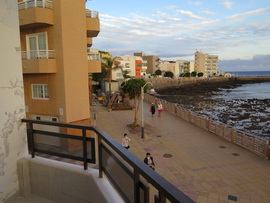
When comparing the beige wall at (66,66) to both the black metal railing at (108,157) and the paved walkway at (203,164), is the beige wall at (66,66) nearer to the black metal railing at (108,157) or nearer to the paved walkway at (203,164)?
the paved walkway at (203,164)

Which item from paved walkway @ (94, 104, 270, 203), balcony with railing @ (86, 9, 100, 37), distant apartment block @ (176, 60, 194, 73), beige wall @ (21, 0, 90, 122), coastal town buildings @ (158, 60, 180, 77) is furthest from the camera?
distant apartment block @ (176, 60, 194, 73)

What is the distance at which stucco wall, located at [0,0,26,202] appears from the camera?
517 cm

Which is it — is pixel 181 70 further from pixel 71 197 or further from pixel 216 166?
pixel 71 197

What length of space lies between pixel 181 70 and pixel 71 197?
16132cm

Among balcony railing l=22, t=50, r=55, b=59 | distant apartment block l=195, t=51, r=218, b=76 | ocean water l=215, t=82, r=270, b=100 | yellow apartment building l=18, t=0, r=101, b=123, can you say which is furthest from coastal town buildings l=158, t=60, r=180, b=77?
balcony railing l=22, t=50, r=55, b=59

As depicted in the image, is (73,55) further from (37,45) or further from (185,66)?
(185,66)

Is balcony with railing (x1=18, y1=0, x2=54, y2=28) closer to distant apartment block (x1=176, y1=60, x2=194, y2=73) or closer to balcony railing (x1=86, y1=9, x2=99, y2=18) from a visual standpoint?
balcony railing (x1=86, y1=9, x2=99, y2=18)

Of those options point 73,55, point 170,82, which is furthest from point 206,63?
point 73,55

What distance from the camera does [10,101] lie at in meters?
5.34

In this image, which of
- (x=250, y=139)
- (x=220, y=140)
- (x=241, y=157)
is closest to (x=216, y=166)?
(x=241, y=157)

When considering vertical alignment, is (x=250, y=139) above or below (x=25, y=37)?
below

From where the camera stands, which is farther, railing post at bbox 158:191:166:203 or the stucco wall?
the stucco wall

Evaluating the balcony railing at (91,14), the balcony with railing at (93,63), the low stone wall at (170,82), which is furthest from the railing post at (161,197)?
the low stone wall at (170,82)

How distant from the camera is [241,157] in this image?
16594mm
